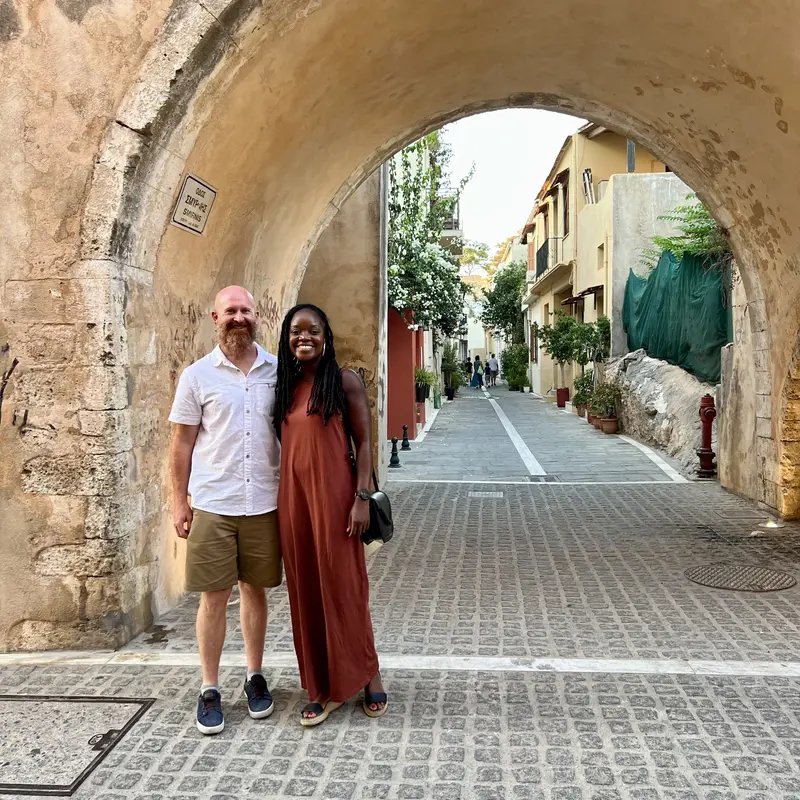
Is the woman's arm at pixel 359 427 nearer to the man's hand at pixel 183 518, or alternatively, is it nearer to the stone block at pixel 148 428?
the man's hand at pixel 183 518

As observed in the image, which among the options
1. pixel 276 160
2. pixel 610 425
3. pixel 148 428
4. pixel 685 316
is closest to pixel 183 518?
pixel 148 428

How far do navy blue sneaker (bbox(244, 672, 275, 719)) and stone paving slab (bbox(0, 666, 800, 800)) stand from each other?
0.04 metres

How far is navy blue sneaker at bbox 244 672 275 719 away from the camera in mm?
3178

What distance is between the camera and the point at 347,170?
7.05 m

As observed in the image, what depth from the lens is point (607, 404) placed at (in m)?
15.7

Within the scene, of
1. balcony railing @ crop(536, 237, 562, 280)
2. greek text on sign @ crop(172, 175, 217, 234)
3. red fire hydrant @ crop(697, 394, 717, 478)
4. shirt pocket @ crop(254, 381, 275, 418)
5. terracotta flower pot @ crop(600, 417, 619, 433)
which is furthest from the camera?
balcony railing @ crop(536, 237, 562, 280)

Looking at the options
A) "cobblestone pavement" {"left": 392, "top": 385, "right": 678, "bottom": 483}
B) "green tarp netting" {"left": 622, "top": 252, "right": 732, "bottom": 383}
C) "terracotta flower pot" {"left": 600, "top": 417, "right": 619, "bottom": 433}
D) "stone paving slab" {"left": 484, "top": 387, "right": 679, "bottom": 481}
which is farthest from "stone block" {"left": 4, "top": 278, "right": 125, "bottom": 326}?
"terracotta flower pot" {"left": 600, "top": 417, "right": 619, "bottom": 433}

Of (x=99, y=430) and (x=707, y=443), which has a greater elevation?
(x=99, y=430)

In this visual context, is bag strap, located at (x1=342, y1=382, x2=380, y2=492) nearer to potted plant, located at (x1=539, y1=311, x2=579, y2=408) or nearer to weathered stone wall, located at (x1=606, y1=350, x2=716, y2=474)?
weathered stone wall, located at (x1=606, y1=350, x2=716, y2=474)

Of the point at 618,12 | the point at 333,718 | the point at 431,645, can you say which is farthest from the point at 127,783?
the point at 618,12

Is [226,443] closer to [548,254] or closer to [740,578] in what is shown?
[740,578]

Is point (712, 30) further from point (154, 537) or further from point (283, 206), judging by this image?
point (154, 537)

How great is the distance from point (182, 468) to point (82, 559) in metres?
1.31

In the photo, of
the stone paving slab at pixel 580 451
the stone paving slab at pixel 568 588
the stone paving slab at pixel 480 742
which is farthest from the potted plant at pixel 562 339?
the stone paving slab at pixel 480 742
